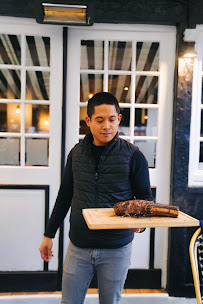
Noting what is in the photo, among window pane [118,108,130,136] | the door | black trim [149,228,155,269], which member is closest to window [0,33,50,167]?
the door

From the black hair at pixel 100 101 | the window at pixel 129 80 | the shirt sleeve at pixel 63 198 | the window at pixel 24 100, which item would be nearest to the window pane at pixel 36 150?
the window at pixel 24 100

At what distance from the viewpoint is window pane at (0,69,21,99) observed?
3.12m

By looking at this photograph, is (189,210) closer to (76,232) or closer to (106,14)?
(76,232)

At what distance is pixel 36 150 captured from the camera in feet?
10.3

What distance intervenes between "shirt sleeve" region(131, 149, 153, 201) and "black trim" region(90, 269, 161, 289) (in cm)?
174

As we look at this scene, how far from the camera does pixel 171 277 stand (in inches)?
122

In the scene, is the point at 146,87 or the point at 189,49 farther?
the point at 146,87

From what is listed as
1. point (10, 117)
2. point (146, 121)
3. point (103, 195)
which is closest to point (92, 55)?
point (146, 121)

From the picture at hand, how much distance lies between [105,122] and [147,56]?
5.77 feet

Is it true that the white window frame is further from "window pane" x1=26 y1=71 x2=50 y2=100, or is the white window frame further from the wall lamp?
"window pane" x1=26 y1=71 x2=50 y2=100

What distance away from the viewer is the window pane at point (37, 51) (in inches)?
122

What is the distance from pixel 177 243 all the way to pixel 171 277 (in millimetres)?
370

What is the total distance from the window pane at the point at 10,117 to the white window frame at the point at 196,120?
6.00 ft

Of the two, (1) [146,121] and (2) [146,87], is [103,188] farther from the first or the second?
(2) [146,87]
